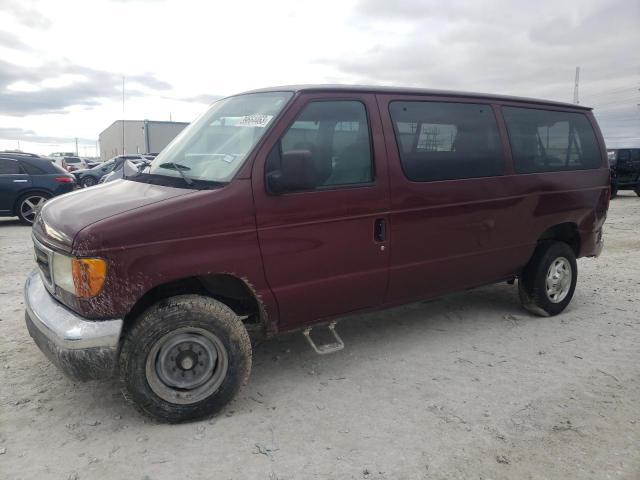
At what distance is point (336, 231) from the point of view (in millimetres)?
3424

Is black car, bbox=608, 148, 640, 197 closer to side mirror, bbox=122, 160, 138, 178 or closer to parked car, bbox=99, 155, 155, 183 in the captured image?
parked car, bbox=99, 155, 155, 183

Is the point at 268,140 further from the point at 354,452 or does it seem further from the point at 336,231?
the point at 354,452

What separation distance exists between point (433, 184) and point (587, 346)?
1927 millimetres

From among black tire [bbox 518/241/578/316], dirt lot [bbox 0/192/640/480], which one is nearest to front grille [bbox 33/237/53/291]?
dirt lot [bbox 0/192/640/480]

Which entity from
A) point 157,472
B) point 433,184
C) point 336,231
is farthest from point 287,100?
point 157,472

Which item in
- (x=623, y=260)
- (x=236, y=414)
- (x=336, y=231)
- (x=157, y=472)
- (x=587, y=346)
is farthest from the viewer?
(x=623, y=260)

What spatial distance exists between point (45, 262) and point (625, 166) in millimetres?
18909

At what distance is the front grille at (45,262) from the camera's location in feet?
9.99

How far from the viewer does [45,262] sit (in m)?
3.18

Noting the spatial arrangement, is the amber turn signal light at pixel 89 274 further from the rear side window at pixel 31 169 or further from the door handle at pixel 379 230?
the rear side window at pixel 31 169

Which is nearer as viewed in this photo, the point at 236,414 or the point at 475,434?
the point at 475,434

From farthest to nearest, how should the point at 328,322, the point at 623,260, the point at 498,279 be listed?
the point at 623,260 → the point at 498,279 → the point at 328,322

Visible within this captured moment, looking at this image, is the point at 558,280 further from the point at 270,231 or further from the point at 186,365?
the point at 186,365

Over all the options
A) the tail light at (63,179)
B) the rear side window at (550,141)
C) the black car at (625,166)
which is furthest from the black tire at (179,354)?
the black car at (625,166)
